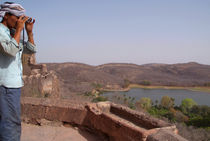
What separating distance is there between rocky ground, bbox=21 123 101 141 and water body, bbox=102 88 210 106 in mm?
34252

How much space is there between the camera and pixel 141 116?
3.28 m

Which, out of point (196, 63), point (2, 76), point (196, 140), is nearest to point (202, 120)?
point (196, 140)

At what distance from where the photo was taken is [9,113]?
72.1 inches

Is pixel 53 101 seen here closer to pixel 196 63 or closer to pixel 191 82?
pixel 191 82

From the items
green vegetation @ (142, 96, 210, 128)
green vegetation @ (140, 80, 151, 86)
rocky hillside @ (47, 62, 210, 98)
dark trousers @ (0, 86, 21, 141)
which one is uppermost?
dark trousers @ (0, 86, 21, 141)

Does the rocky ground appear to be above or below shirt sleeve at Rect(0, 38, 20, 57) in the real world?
below

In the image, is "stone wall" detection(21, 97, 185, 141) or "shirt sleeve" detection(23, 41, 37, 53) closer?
"shirt sleeve" detection(23, 41, 37, 53)

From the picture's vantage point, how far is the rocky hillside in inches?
1822

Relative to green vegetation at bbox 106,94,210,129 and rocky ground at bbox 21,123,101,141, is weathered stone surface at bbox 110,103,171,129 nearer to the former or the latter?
rocky ground at bbox 21,123,101,141

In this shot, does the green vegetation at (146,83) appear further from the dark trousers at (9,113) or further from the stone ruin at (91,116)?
the dark trousers at (9,113)

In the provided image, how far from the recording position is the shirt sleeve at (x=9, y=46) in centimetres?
165

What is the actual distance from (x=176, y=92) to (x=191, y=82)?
7.41 m

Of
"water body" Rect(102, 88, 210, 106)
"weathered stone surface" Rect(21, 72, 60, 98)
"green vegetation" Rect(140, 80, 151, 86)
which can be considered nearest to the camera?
"weathered stone surface" Rect(21, 72, 60, 98)

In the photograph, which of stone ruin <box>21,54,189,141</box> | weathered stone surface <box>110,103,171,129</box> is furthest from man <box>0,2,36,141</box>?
weathered stone surface <box>110,103,171,129</box>
